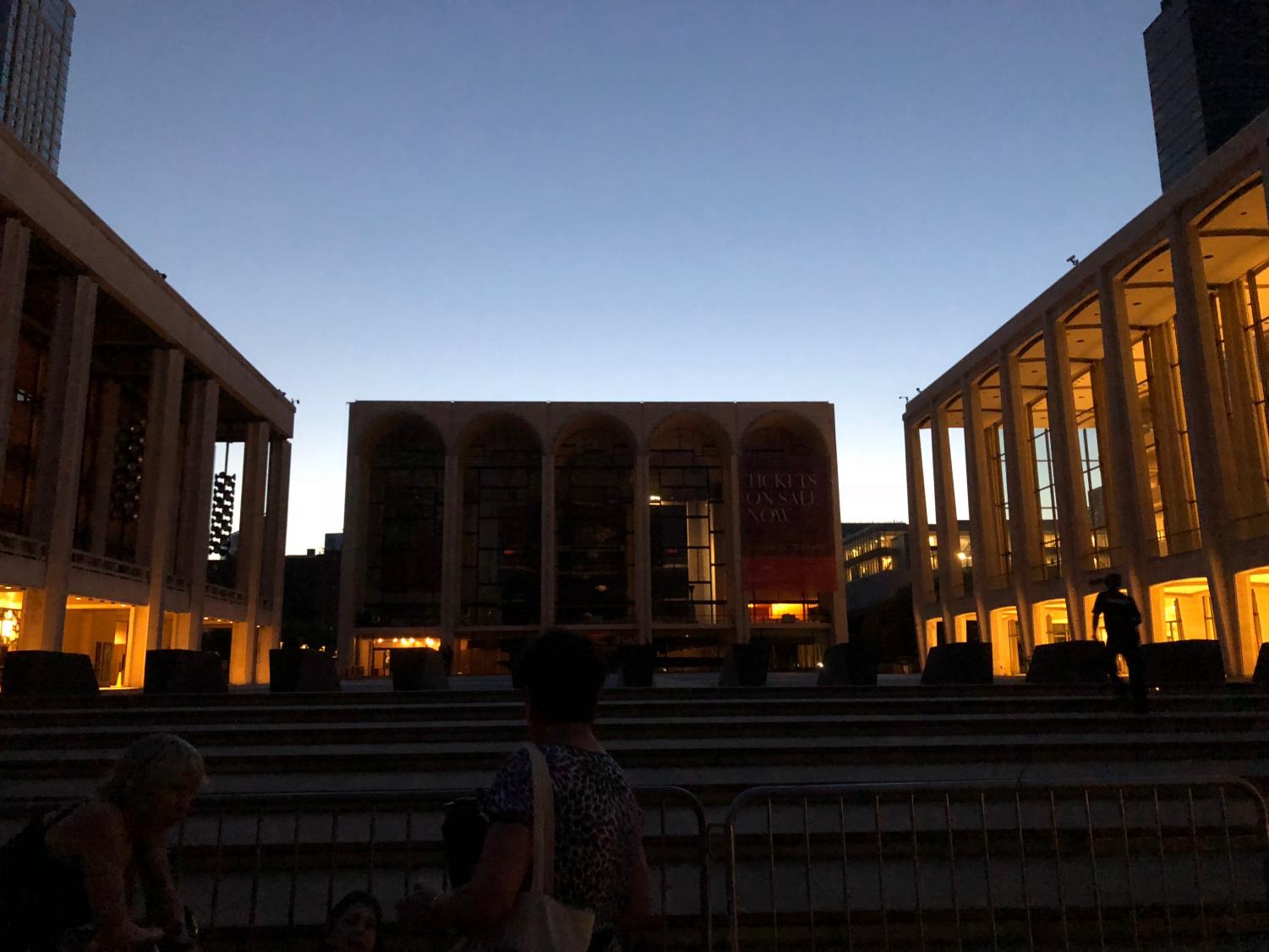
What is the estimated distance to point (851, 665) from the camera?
14727 mm

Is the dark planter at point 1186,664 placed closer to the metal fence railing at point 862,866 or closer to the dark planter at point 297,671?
the metal fence railing at point 862,866

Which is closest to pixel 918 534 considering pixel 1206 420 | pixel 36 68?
pixel 1206 420

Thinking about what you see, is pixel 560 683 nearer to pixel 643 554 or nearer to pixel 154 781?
pixel 154 781

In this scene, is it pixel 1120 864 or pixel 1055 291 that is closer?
pixel 1120 864

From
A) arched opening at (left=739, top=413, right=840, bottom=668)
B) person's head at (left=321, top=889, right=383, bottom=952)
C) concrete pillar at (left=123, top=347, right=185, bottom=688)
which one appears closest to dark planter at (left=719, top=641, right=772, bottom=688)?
person's head at (left=321, top=889, right=383, bottom=952)

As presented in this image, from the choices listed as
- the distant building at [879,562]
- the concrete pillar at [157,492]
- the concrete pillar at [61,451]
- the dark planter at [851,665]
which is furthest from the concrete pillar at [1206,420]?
the distant building at [879,562]

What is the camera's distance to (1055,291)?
32.6 metres

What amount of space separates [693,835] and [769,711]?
202 inches

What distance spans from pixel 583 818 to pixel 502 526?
50524 millimetres

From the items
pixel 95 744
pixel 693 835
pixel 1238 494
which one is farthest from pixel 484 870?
pixel 1238 494

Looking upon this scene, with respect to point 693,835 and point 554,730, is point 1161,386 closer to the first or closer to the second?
point 693,835

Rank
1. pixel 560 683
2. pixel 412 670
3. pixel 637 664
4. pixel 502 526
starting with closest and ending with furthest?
1. pixel 560 683
2. pixel 412 670
3. pixel 637 664
4. pixel 502 526

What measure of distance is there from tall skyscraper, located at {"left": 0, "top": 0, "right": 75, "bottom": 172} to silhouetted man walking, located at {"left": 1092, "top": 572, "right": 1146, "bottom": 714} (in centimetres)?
12984

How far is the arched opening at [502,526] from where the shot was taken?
167 ft
